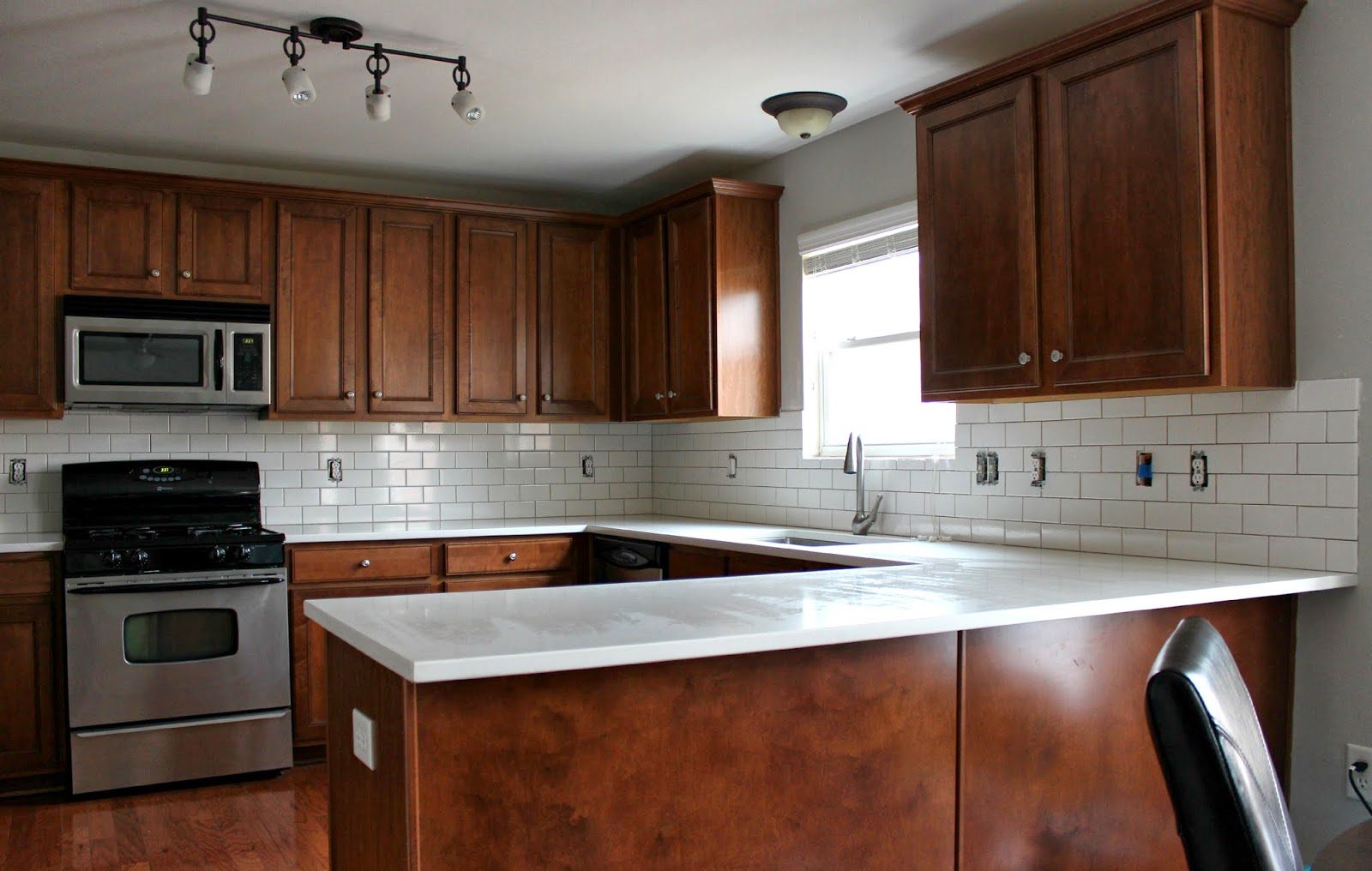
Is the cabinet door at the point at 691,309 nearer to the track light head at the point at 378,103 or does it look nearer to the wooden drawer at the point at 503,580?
the wooden drawer at the point at 503,580

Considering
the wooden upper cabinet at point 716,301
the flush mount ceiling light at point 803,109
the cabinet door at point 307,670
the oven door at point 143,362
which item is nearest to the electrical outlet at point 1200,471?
the flush mount ceiling light at point 803,109

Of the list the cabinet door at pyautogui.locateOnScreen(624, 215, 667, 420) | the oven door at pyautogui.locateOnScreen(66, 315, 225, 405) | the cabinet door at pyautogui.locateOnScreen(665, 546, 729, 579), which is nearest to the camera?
the cabinet door at pyautogui.locateOnScreen(665, 546, 729, 579)

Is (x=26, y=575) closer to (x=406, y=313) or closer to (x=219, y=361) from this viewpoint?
(x=219, y=361)

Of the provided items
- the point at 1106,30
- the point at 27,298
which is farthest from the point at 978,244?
the point at 27,298

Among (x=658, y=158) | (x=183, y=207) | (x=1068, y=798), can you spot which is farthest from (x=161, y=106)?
(x=1068, y=798)

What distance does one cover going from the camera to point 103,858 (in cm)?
334

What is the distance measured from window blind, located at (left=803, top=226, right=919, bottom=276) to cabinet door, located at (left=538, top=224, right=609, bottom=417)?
1100mm

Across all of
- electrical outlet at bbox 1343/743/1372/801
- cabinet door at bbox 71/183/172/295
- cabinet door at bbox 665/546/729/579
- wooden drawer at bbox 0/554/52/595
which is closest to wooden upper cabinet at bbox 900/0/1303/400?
electrical outlet at bbox 1343/743/1372/801

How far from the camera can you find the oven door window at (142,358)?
419 cm

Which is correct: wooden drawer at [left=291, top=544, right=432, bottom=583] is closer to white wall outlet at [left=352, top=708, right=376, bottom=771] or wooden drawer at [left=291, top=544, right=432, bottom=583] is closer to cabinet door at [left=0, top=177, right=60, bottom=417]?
cabinet door at [left=0, top=177, right=60, bottom=417]

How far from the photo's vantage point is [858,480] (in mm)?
3994

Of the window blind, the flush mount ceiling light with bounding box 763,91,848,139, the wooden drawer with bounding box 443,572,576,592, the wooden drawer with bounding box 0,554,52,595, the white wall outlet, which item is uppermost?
the flush mount ceiling light with bounding box 763,91,848,139

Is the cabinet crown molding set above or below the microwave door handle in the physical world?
above

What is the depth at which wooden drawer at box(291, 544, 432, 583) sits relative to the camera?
14.3 ft
